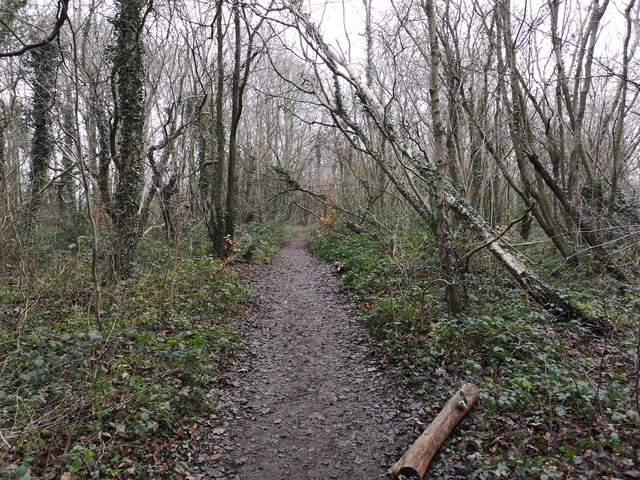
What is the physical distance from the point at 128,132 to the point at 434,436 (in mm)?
7639

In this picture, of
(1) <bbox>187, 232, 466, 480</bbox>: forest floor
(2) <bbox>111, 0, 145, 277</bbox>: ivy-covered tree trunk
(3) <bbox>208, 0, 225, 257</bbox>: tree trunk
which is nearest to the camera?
(1) <bbox>187, 232, 466, 480</bbox>: forest floor

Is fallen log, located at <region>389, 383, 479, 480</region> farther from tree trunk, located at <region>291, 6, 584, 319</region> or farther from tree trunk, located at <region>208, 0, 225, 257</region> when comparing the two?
tree trunk, located at <region>208, 0, 225, 257</region>

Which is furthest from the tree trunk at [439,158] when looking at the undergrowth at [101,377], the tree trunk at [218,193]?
the tree trunk at [218,193]

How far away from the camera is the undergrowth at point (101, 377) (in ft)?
10.3

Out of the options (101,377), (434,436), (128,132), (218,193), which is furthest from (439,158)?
(218,193)

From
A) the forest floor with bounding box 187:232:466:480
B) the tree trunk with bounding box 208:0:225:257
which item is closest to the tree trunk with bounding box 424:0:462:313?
the forest floor with bounding box 187:232:466:480

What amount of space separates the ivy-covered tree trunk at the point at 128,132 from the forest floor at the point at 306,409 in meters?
2.85

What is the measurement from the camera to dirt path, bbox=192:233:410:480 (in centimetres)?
361

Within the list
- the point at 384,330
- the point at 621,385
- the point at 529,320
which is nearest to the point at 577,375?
the point at 621,385

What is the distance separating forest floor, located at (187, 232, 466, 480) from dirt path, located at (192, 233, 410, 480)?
1 cm

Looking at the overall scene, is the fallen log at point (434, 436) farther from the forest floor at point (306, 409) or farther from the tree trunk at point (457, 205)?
the tree trunk at point (457, 205)

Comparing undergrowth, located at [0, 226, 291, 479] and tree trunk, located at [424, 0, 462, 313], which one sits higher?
tree trunk, located at [424, 0, 462, 313]

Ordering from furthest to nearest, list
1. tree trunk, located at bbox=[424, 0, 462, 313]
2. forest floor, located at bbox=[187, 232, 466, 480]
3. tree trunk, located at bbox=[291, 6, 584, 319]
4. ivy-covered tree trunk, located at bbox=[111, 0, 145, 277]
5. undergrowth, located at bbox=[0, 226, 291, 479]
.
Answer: ivy-covered tree trunk, located at bbox=[111, 0, 145, 277] → tree trunk, located at bbox=[291, 6, 584, 319] → tree trunk, located at bbox=[424, 0, 462, 313] → forest floor, located at bbox=[187, 232, 466, 480] → undergrowth, located at bbox=[0, 226, 291, 479]

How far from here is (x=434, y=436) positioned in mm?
3525
